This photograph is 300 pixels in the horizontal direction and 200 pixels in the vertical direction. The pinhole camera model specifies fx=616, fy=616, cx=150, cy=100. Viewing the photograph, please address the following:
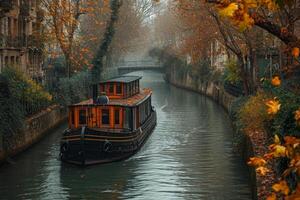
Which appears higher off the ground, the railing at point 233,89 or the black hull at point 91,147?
the railing at point 233,89

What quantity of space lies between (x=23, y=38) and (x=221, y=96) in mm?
18281

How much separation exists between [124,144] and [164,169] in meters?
2.78

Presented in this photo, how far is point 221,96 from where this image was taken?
54125 mm

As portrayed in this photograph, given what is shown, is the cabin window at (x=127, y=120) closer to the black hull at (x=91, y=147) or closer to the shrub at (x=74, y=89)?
the black hull at (x=91, y=147)

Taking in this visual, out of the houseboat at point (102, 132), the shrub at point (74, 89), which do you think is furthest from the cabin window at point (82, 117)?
the shrub at point (74, 89)

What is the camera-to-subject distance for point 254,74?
126 ft

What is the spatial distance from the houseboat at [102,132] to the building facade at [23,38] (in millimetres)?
12664

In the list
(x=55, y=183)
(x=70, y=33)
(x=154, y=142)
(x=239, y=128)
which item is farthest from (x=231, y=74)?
(x=55, y=183)

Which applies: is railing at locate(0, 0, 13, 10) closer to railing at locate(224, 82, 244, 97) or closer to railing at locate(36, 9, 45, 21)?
railing at locate(224, 82, 244, 97)

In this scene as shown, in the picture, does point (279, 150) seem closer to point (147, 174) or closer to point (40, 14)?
point (147, 174)

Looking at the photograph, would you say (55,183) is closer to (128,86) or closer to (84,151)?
(84,151)

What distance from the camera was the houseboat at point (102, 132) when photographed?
25.1 m

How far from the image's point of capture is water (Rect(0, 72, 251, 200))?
67.0 ft

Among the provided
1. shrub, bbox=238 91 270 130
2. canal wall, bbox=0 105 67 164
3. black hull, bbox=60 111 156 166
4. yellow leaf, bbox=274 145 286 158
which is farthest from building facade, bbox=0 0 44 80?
yellow leaf, bbox=274 145 286 158
